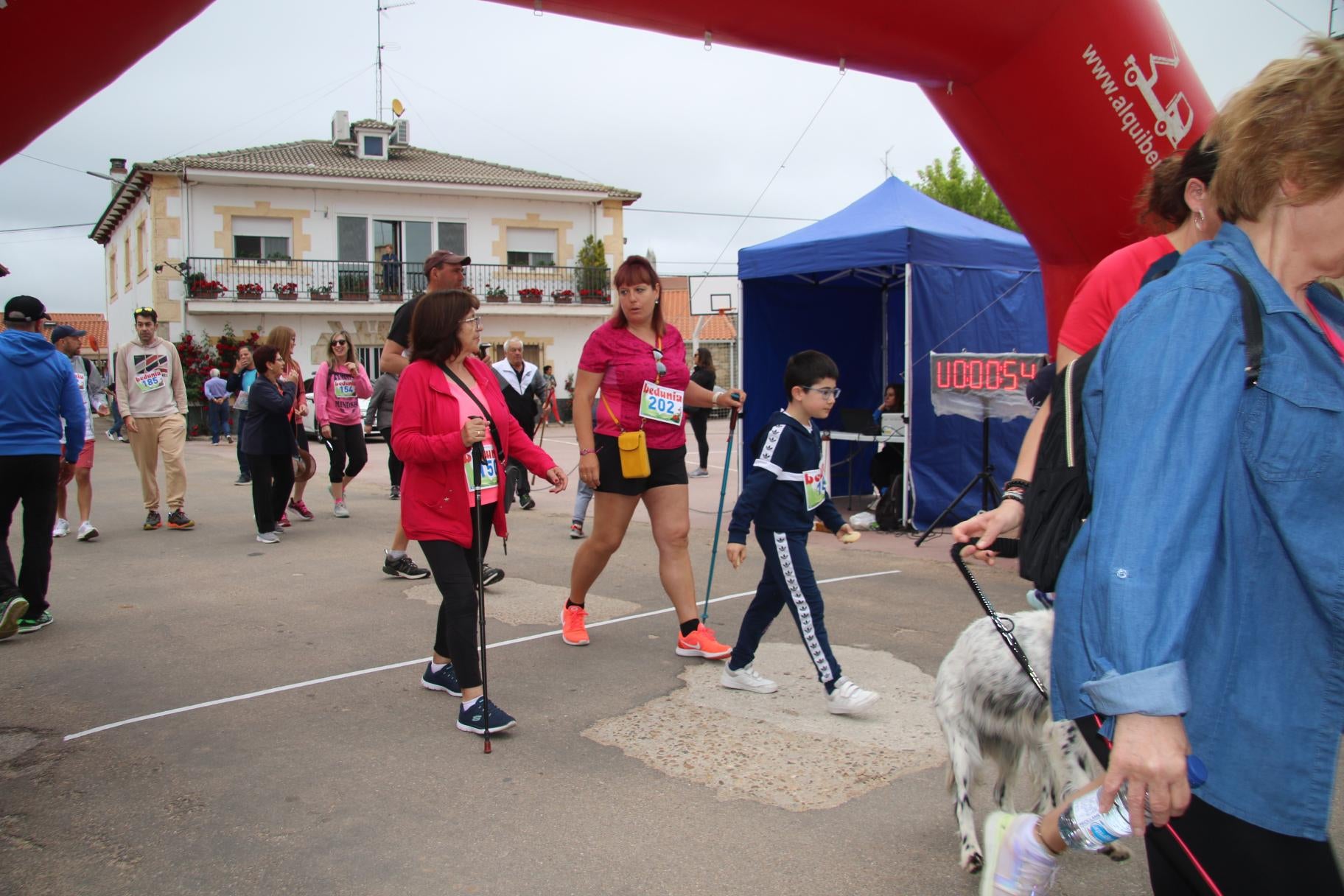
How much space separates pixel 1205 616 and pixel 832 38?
4581 mm

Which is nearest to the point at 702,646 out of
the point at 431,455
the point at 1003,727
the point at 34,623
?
the point at 431,455

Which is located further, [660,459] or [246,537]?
[246,537]

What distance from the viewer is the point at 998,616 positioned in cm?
286

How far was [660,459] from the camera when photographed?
5285 millimetres

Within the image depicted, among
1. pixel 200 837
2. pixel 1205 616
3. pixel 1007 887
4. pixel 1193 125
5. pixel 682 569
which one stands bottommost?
pixel 200 837

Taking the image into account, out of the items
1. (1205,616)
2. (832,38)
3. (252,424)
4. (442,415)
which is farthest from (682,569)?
(252,424)

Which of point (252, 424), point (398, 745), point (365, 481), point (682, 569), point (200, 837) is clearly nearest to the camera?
point (200, 837)

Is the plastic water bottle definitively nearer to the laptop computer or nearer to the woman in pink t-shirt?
the woman in pink t-shirt

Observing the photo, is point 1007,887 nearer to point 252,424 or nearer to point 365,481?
point 252,424

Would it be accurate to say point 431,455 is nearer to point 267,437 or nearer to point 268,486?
point 267,437

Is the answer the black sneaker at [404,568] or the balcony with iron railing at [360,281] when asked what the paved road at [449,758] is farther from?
the balcony with iron railing at [360,281]

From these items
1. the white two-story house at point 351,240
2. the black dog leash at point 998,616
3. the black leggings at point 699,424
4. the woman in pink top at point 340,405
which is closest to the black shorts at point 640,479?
the black dog leash at point 998,616

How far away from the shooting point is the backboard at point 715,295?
11.4 metres

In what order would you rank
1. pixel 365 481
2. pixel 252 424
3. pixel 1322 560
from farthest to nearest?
pixel 365 481, pixel 252 424, pixel 1322 560
